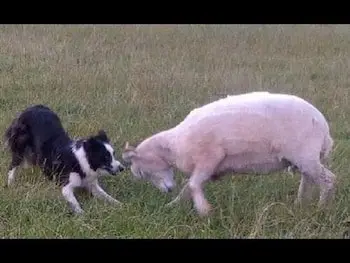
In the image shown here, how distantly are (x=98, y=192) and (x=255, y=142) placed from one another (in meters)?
1.53

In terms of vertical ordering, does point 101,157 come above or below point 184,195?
above

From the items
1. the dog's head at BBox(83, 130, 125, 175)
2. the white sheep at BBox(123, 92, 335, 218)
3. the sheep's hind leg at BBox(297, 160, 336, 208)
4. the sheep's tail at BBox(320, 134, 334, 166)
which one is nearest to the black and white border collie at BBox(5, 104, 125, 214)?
the dog's head at BBox(83, 130, 125, 175)

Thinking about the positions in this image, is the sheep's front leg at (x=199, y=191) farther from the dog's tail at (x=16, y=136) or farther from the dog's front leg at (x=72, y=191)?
the dog's tail at (x=16, y=136)

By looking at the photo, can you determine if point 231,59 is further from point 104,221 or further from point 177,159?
point 104,221

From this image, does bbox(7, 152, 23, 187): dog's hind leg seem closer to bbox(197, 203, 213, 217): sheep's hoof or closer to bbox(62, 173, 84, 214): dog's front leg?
bbox(62, 173, 84, 214): dog's front leg

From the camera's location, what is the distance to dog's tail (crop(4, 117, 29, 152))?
23.7 feet

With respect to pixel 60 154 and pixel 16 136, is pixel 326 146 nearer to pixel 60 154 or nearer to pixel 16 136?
pixel 60 154

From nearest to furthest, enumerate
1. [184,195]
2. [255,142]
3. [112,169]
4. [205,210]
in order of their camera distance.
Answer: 1. [205,210]
2. [255,142]
3. [184,195]
4. [112,169]

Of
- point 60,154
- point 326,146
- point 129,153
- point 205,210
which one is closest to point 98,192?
point 129,153

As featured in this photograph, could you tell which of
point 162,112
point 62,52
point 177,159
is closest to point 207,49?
point 62,52

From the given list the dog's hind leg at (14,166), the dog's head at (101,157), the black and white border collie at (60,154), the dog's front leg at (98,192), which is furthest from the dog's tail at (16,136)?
the dog's front leg at (98,192)

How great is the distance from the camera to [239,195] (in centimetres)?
625

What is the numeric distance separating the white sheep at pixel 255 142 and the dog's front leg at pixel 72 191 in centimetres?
84

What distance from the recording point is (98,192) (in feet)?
21.1
